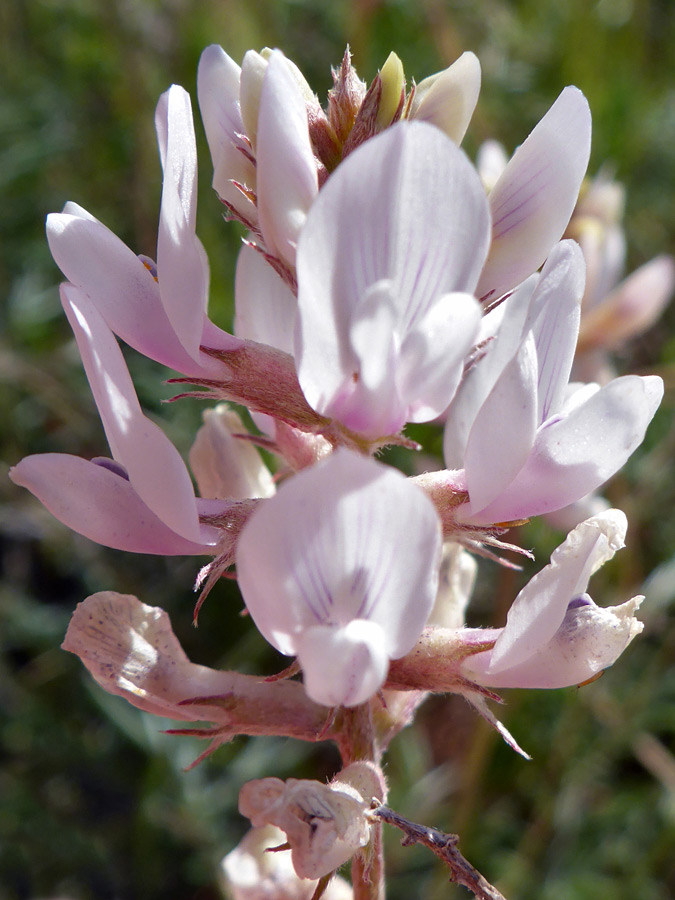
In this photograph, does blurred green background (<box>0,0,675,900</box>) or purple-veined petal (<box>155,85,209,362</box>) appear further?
blurred green background (<box>0,0,675,900</box>)

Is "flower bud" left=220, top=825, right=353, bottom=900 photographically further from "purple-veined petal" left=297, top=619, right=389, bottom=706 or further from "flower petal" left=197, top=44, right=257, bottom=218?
"flower petal" left=197, top=44, right=257, bottom=218

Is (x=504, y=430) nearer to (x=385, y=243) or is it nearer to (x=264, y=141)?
(x=385, y=243)

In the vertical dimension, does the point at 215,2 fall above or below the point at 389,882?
above

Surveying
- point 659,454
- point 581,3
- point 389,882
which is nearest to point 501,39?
point 581,3

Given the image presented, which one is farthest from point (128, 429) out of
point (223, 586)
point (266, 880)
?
point (223, 586)

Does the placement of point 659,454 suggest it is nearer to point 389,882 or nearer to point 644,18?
point 389,882

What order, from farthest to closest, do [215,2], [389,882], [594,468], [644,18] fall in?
[644,18] < [215,2] < [389,882] < [594,468]

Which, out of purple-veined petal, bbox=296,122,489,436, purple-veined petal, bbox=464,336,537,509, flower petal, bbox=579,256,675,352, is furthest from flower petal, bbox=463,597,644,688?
flower petal, bbox=579,256,675,352
